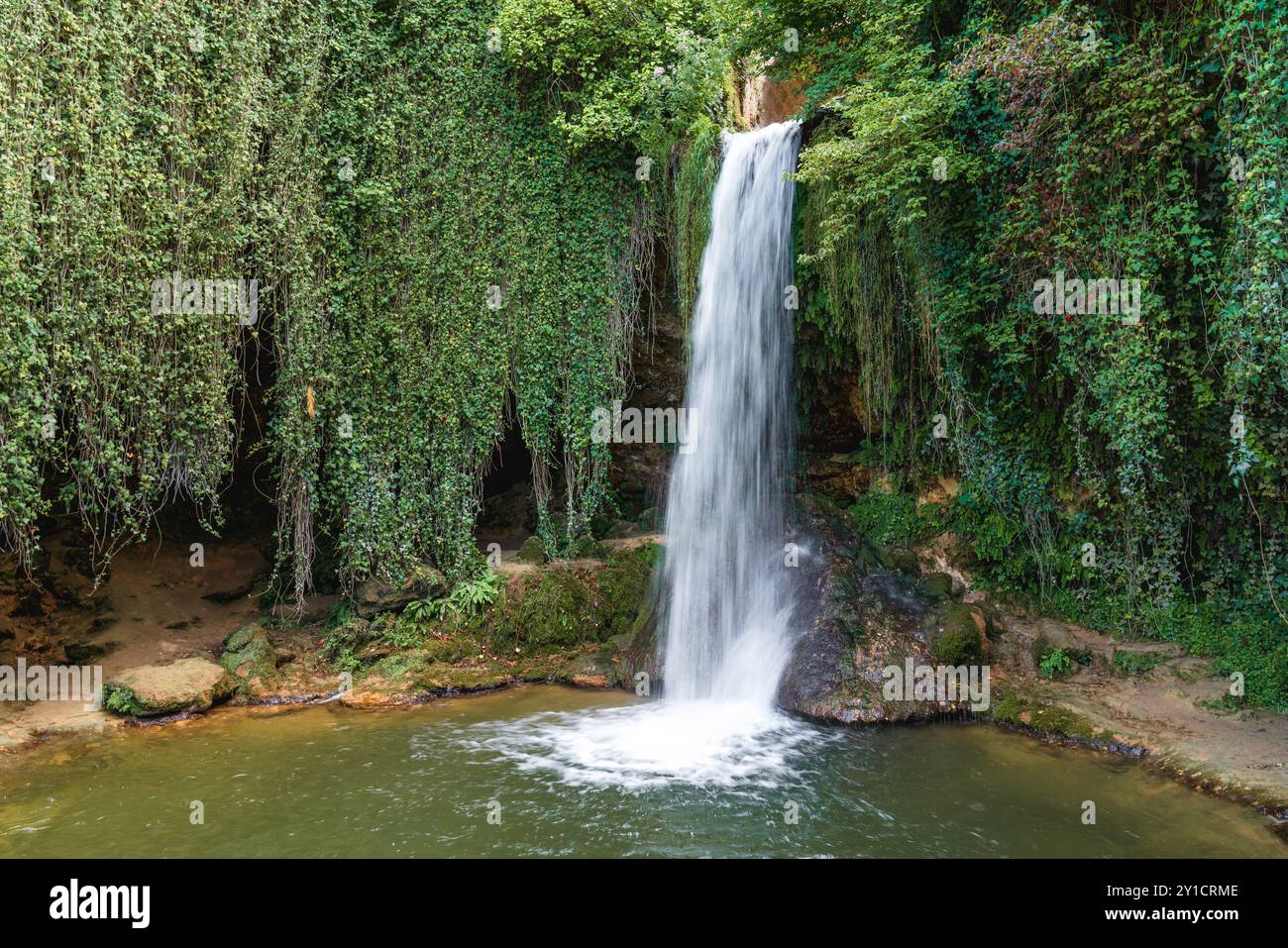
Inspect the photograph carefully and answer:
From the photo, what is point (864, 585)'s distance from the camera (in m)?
8.75

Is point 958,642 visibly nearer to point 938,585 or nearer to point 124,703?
point 938,585

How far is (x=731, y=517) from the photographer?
387 inches

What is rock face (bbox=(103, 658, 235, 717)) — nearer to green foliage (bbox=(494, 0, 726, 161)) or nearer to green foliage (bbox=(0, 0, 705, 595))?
green foliage (bbox=(0, 0, 705, 595))

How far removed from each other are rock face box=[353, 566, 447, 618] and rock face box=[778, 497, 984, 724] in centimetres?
471

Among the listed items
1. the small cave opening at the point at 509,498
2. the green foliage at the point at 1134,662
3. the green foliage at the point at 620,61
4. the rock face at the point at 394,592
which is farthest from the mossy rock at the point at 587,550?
the green foliage at the point at 1134,662

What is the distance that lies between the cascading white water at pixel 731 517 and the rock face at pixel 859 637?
1.00 feet


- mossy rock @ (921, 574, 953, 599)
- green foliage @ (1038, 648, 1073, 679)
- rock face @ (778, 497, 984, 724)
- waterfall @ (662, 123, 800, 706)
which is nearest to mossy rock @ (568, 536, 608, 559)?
waterfall @ (662, 123, 800, 706)

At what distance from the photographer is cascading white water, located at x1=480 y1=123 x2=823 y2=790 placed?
7340 mm

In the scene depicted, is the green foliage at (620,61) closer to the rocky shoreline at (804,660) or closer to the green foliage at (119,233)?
the green foliage at (119,233)

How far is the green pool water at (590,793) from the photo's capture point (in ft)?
16.8

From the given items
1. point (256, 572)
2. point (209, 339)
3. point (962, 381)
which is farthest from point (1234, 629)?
point (256, 572)

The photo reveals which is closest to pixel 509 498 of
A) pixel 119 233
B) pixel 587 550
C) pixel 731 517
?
pixel 587 550

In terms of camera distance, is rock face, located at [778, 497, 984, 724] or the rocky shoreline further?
rock face, located at [778, 497, 984, 724]

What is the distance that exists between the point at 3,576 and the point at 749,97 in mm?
16088
